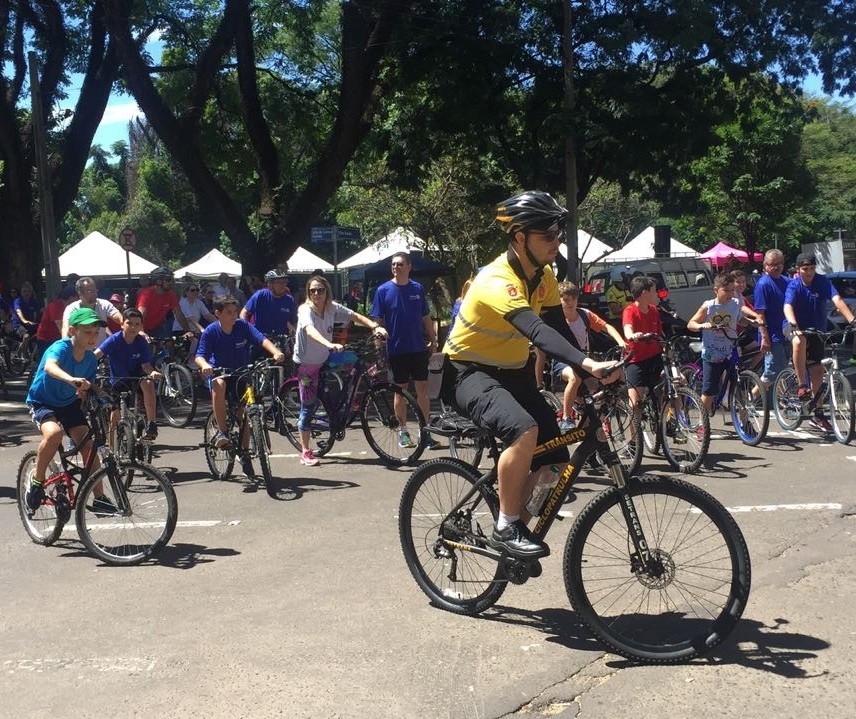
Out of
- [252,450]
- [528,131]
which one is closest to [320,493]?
[252,450]

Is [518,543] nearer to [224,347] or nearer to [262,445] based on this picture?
[262,445]

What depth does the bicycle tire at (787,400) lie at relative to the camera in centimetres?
984

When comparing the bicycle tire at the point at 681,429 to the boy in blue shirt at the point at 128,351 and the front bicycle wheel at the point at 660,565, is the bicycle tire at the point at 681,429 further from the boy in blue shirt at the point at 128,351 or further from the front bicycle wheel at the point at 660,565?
the boy in blue shirt at the point at 128,351

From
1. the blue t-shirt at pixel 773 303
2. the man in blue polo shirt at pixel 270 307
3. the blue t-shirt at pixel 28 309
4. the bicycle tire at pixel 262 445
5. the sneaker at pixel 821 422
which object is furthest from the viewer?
the blue t-shirt at pixel 28 309

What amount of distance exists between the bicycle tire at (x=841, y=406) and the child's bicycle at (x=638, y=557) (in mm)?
5461

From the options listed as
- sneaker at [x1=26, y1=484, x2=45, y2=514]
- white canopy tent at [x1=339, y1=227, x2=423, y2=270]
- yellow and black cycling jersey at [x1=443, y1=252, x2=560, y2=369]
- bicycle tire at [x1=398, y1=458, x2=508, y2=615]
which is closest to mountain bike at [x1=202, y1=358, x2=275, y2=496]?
sneaker at [x1=26, y1=484, x2=45, y2=514]

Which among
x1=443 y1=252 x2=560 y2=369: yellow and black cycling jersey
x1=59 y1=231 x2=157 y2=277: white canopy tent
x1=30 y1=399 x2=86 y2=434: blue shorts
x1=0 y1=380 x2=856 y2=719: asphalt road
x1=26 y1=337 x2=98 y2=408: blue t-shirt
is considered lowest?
x1=0 y1=380 x2=856 y2=719: asphalt road

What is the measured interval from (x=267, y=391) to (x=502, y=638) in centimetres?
480

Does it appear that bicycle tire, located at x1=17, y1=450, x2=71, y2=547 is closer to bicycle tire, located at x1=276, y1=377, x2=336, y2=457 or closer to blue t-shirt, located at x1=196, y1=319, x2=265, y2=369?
blue t-shirt, located at x1=196, y1=319, x2=265, y2=369

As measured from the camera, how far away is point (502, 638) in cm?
468

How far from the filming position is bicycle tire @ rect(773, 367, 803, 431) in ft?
32.3

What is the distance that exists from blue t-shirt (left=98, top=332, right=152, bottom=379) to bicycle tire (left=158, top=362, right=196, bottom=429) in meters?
3.64

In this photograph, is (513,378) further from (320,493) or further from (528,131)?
(528,131)

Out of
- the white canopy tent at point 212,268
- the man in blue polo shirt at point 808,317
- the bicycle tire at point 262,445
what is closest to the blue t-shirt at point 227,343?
the bicycle tire at point 262,445
